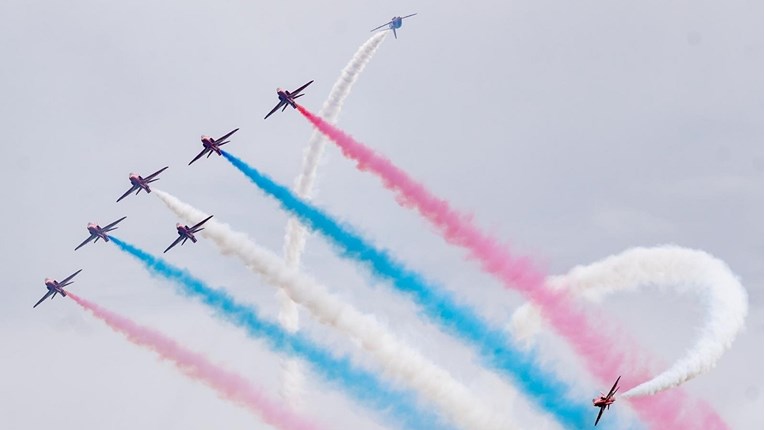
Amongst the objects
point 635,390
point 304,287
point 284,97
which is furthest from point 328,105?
point 635,390

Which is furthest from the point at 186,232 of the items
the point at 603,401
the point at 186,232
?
the point at 603,401

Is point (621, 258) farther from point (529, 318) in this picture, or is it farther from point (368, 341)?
point (368, 341)

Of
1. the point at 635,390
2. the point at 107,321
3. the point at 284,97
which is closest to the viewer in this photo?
the point at 635,390

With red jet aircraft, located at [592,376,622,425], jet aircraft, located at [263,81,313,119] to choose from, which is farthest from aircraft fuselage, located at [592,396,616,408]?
jet aircraft, located at [263,81,313,119]

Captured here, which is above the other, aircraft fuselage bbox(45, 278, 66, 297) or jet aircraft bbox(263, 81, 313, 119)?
jet aircraft bbox(263, 81, 313, 119)

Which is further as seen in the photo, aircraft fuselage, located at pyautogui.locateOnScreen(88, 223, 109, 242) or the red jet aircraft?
aircraft fuselage, located at pyautogui.locateOnScreen(88, 223, 109, 242)

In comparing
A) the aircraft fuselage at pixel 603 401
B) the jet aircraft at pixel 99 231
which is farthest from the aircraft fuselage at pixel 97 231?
the aircraft fuselage at pixel 603 401

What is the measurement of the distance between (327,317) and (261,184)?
1363 centimetres

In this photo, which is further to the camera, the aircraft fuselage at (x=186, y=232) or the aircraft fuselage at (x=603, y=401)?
the aircraft fuselage at (x=186, y=232)

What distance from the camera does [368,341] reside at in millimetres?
84625

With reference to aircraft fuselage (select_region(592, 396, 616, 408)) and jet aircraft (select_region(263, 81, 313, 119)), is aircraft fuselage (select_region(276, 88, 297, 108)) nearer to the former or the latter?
jet aircraft (select_region(263, 81, 313, 119))

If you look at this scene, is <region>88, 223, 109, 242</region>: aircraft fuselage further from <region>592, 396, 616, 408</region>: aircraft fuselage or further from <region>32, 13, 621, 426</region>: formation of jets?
<region>592, 396, 616, 408</region>: aircraft fuselage

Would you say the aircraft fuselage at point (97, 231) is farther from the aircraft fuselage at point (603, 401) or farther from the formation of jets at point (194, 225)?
the aircraft fuselage at point (603, 401)

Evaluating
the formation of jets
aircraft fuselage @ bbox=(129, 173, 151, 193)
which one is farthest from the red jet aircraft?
aircraft fuselage @ bbox=(129, 173, 151, 193)
